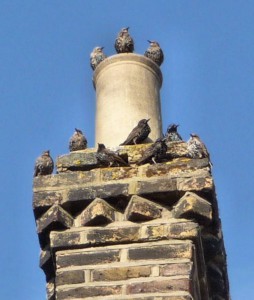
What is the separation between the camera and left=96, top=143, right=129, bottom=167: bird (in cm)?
709

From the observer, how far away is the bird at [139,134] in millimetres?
7352

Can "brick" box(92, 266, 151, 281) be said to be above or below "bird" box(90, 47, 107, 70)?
below

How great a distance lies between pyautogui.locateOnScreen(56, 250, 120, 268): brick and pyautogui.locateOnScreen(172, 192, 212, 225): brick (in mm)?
466

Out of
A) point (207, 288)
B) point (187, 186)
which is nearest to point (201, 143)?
point (187, 186)

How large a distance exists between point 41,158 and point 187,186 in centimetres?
99

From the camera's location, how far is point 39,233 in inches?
271

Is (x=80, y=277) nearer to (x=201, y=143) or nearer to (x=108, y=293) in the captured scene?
(x=108, y=293)

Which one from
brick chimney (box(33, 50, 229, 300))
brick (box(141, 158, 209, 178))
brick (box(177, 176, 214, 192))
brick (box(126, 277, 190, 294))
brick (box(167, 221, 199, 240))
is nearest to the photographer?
brick (box(126, 277, 190, 294))

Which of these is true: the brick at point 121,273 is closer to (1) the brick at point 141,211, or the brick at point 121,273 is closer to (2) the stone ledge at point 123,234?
(2) the stone ledge at point 123,234

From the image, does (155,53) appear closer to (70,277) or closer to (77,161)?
(77,161)

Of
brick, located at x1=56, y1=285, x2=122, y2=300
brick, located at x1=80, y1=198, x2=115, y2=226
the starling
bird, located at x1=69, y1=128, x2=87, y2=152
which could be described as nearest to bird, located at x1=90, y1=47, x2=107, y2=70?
the starling

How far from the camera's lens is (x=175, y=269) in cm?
637

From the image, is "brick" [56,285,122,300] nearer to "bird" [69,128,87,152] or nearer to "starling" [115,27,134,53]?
"bird" [69,128,87,152]

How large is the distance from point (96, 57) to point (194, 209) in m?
2.05
